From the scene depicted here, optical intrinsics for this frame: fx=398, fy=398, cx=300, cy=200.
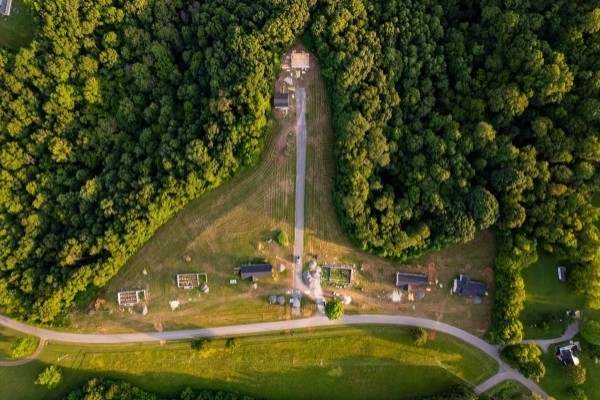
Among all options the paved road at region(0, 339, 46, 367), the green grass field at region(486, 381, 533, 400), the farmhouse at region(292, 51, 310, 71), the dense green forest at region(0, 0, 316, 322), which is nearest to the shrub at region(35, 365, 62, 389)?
the paved road at region(0, 339, 46, 367)

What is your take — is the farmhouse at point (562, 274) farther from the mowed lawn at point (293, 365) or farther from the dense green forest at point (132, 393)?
the dense green forest at point (132, 393)

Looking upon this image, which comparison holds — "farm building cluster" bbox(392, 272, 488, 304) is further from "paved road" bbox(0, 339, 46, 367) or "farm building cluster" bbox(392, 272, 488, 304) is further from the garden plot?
"paved road" bbox(0, 339, 46, 367)

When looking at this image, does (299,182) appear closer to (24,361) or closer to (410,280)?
(410,280)

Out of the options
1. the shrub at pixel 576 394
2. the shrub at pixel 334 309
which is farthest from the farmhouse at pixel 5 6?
the shrub at pixel 576 394

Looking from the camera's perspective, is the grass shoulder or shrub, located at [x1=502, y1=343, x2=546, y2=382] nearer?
shrub, located at [x1=502, y1=343, x2=546, y2=382]

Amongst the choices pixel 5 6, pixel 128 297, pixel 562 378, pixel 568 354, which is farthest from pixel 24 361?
pixel 568 354

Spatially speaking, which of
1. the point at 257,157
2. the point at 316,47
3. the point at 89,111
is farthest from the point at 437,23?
the point at 89,111

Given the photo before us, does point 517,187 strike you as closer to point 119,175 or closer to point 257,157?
point 257,157
